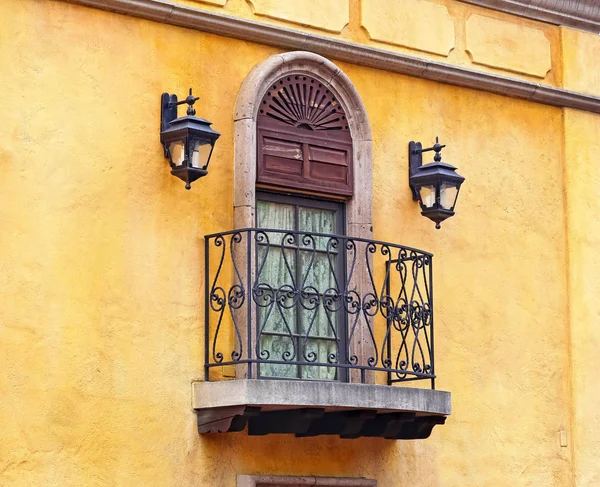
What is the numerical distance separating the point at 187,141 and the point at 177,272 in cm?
100

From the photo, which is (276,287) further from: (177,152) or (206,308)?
(177,152)

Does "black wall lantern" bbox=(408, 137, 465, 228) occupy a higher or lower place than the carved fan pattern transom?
lower

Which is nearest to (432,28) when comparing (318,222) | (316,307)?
(318,222)

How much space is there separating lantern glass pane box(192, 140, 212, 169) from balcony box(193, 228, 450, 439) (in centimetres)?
56

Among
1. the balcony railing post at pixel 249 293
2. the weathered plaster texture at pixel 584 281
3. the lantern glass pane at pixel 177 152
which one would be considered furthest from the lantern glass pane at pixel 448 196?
the lantern glass pane at pixel 177 152

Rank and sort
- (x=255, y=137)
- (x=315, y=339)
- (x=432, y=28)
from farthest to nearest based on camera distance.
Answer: (x=432, y=28), (x=315, y=339), (x=255, y=137)

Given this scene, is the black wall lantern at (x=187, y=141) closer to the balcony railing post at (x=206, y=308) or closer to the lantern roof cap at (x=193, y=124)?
the lantern roof cap at (x=193, y=124)

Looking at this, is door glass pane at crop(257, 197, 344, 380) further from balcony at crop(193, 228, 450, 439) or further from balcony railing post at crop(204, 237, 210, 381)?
balcony railing post at crop(204, 237, 210, 381)

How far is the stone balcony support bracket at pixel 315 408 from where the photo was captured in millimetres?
10688

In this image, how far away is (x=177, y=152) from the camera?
1105 cm

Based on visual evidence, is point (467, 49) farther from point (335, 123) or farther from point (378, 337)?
point (378, 337)

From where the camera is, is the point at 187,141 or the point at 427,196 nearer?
the point at 187,141

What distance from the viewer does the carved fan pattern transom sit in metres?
11.8

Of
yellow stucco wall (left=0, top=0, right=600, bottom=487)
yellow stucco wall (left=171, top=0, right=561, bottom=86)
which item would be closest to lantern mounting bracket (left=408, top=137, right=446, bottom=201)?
yellow stucco wall (left=0, top=0, right=600, bottom=487)
